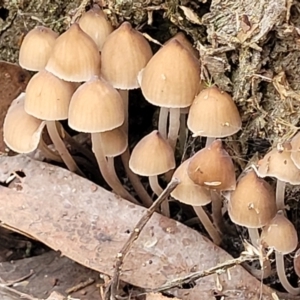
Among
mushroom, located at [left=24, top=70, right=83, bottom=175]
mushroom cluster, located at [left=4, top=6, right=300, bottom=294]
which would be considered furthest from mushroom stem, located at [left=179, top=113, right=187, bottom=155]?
mushroom, located at [left=24, top=70, right=83, bottom=175]

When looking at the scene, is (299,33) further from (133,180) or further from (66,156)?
(66,156)

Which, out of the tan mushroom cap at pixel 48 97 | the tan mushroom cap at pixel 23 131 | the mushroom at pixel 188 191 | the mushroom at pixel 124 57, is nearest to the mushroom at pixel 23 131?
the tan mushroom cap at pixel 23 131

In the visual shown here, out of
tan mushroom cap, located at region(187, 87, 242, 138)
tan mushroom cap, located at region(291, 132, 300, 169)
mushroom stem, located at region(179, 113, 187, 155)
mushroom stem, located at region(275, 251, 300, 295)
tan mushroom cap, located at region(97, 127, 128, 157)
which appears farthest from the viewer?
mushroom stem, located at region(179, 113, 187, 155)

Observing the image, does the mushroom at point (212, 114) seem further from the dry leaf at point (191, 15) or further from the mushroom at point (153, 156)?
the dry leaf at point (191, 15)

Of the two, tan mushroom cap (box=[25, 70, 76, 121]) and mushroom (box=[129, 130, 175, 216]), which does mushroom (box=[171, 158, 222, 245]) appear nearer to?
mushroom (box=[129, 130, 175, 216])

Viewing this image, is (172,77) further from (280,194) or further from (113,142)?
(280,194)

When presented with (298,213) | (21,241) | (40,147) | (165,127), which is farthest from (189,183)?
(21,241)
